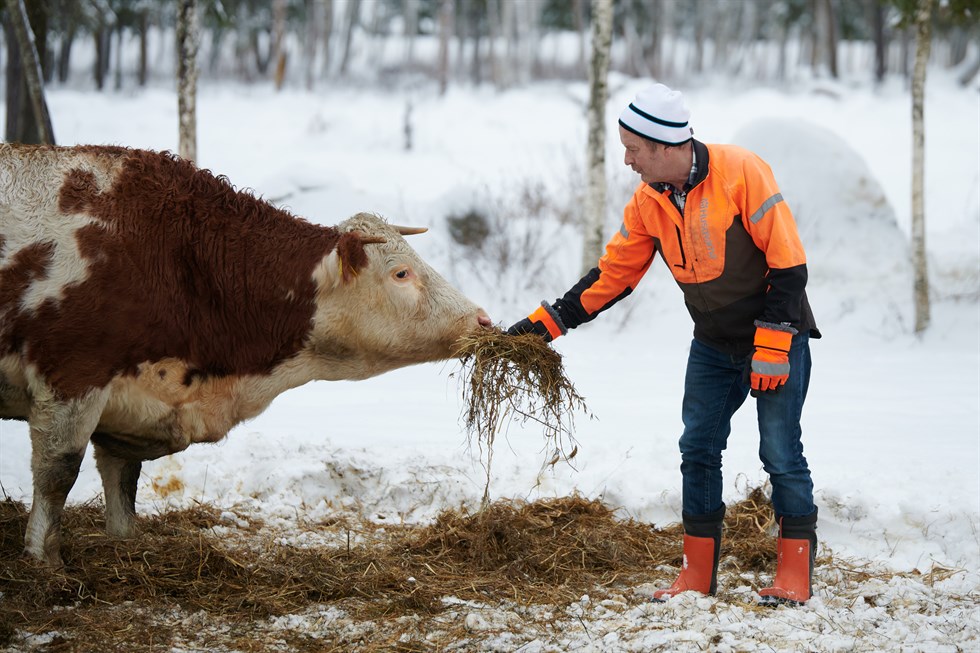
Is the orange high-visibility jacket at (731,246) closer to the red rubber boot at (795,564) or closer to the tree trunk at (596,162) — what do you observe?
the red rubber boot at (795,564)

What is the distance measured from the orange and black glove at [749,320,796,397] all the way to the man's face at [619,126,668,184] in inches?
29.3

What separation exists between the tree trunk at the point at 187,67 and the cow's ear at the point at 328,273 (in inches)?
218

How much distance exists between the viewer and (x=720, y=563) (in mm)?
4980

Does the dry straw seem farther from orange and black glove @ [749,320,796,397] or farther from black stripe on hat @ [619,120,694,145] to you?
black stripe on hat @ [619,120,694,145]

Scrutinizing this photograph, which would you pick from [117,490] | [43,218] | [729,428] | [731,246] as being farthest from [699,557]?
[43,218]

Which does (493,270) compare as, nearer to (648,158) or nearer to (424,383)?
(424,383)

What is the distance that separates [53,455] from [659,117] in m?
2.93

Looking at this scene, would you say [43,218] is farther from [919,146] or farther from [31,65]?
[919,146]

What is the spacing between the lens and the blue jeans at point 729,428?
4258 mm

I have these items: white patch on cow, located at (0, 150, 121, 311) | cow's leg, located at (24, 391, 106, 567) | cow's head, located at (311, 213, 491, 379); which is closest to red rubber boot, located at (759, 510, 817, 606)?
cow's head, located at (311, 213, 491, 379)

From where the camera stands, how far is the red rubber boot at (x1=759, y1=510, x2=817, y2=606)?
433cm

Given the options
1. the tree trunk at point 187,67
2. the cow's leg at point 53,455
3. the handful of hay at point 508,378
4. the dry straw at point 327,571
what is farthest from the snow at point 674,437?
the tree trunk at point 187,67

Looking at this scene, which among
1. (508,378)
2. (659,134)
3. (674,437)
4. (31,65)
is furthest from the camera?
(31,65)

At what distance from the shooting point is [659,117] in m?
4.13
